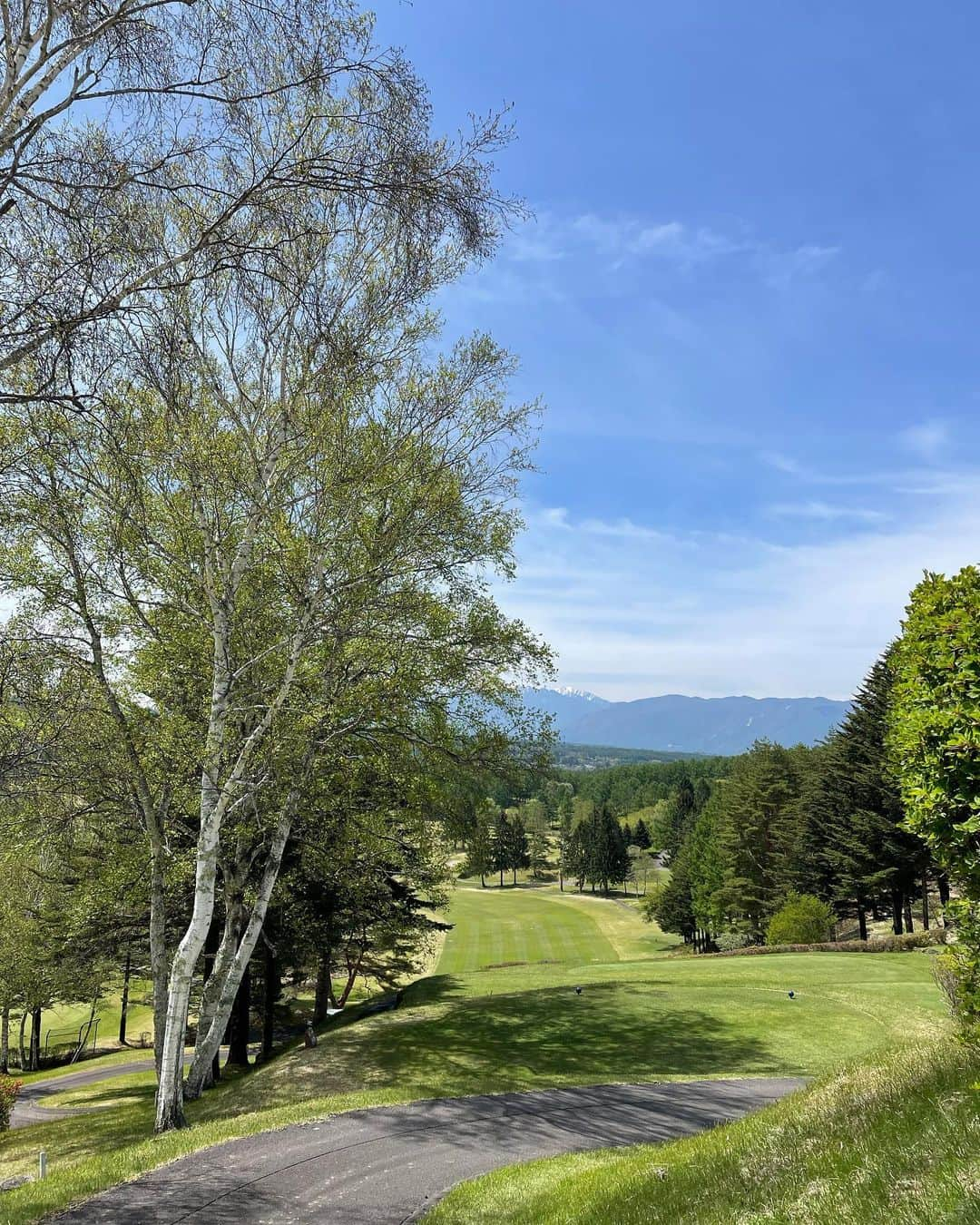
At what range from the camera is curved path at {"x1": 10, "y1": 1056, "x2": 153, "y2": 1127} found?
24.1 m

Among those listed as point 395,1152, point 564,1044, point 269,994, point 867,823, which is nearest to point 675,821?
point 867,823

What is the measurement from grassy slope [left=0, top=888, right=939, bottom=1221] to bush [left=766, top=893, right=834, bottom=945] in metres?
12.0

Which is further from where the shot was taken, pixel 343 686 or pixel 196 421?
pixel 343 686

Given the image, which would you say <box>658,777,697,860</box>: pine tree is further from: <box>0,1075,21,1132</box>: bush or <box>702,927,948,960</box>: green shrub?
<box>0,1075,21,1132</box>: bush

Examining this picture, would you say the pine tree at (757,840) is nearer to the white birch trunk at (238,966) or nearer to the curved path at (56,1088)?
the curved path at (56,1088)

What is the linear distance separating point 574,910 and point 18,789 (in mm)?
88468

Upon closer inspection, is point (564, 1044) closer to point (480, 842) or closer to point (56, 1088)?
point (480, 842)

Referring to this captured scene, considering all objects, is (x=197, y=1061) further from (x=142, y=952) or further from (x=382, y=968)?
(x=382, y=968)

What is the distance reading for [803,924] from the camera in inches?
1628

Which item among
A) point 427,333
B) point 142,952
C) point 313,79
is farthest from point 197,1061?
point 313,79

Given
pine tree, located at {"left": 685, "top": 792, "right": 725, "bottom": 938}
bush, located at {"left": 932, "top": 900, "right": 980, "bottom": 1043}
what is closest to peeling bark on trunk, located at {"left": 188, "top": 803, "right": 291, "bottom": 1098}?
bush, located at {"left": 932, "top": 900, "right": 980, "bottom": 1043}

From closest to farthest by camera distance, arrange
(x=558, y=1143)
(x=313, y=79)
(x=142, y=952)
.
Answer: (x=313, y=79) < (x=558, y=1143) < (x=142, y=952)

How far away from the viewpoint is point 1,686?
743 cm

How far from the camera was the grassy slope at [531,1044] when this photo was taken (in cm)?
1300
